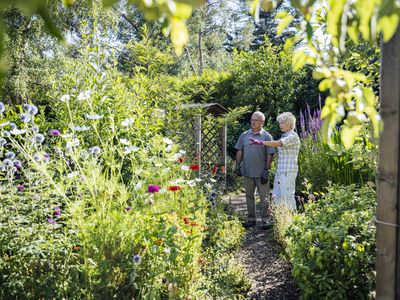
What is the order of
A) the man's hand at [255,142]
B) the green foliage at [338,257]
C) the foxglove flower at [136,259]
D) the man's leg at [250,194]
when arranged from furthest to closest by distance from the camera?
the man's leg at [250,194] → the man's hand at [255,142] → the green foliage at [338,257] → the foxglove flower at [136,259]

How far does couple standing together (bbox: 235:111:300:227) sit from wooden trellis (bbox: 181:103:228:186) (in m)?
0.40

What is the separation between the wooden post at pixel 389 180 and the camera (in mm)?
1624

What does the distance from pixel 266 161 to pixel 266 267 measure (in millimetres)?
1885

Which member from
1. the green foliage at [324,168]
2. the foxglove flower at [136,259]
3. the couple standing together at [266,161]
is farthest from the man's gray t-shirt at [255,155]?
the foxglove flower at [136,259]

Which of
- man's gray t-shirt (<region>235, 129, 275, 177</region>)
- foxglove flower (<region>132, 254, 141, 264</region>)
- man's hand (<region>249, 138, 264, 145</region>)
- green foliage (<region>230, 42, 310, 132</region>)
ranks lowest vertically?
foxglove flower (<region>132, 254, 141, 264</region>)

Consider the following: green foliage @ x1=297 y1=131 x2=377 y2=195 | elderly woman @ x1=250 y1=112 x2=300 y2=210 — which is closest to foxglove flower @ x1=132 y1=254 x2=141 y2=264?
green foliage @ x1=297 y1=131 x2=377 y2=195

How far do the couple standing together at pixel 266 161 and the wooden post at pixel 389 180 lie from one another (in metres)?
3.31

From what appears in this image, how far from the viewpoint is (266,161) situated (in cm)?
554

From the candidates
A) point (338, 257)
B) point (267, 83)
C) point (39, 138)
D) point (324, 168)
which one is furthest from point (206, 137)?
point (338, 257)

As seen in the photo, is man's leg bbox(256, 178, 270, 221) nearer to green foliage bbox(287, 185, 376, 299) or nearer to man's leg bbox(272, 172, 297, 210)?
man's leg bbox(272, 172, 297, 210)

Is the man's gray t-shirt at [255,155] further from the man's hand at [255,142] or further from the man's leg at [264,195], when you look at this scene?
the man's leg at [264,195]

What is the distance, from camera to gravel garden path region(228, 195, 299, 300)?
327cm

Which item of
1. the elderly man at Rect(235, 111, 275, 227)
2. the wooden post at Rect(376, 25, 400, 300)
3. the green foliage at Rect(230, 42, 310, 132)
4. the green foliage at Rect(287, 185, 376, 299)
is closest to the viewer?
the wooden post at Rect(376, 25, 400, 300)

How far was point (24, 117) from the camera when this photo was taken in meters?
3.07
